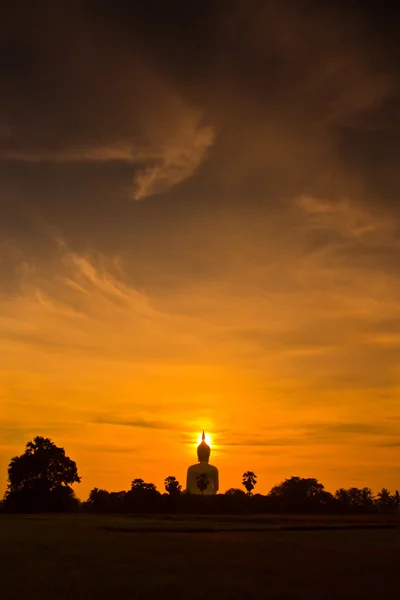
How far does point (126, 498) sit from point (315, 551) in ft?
267

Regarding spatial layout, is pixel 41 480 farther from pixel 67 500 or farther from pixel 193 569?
pixel 193 569

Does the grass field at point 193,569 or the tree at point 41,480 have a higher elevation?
the tree at point 41,480

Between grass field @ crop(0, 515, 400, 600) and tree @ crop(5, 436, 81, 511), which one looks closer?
grass field @ crop(0, 515, 400, 600)

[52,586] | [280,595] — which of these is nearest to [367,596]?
[280,595]

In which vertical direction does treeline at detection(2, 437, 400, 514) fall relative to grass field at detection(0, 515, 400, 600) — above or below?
above

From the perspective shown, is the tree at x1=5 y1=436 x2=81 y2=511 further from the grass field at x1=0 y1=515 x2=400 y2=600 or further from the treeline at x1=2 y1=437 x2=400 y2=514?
the grass field at x1=0 y1=515 x2=400 y2=600

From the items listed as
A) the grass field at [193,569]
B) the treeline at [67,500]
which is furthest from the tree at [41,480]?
the grass field at [193,569]

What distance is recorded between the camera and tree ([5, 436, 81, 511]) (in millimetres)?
98938

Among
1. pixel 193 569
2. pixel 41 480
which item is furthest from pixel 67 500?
pixel 193 569

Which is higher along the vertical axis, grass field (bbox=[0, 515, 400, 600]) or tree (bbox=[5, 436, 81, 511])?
tree (bbox=[5, 436, 81, 511])

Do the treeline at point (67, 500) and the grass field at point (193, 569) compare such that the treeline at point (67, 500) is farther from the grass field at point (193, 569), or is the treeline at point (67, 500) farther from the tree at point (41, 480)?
the grass field at point (193, 569)

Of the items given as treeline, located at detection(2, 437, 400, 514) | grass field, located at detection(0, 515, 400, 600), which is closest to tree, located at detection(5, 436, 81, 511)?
treeline, located at detection(2, 437, 400, 514)

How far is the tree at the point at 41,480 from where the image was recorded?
98.9 meters

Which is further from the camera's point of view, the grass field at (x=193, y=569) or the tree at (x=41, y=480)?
the tree at (x=41, y=480)
